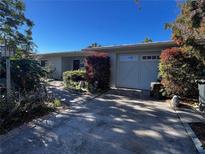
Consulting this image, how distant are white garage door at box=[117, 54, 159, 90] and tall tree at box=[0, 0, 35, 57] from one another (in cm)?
616

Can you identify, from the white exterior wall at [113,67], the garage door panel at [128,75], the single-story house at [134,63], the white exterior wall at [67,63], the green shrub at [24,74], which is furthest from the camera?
the white exterior wall at [67,63]

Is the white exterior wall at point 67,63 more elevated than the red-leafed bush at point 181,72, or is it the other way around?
the white exterior wall at point 67,63

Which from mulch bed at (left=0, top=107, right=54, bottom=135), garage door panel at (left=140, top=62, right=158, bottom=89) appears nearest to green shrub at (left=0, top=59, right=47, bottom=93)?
mulch bed at (left=0, top=107, right=54, bottom=135)

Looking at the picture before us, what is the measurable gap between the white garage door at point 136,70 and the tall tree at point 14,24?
616cm

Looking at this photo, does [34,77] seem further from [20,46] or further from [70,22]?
[70,22]

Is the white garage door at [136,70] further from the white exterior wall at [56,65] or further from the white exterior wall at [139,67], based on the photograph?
the white exterior wall at [56,65]

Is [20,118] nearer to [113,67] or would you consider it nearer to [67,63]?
[113,67]

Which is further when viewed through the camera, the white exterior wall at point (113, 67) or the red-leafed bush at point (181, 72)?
the white exterior wall at point (113, 67)

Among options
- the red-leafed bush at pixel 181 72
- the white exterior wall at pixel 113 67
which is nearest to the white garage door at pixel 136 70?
the white exterior wall at pixel 113 67

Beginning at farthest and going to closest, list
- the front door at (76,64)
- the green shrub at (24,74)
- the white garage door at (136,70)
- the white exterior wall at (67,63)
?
1. the white exterior wall at (67,63)
2. the front door at (76,64)
3. the white garage door at (136,70)
4. the green shrub at (24,74)

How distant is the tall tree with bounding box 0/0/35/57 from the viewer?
1041cm

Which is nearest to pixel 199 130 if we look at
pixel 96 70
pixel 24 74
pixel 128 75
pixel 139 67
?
pixel 24 74

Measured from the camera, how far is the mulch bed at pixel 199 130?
4132 millimetres

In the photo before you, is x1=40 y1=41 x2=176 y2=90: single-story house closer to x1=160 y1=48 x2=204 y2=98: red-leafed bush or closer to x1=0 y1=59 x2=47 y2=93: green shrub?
x1=160 y1=48 x2=204 y2=98: red-leafed bush
